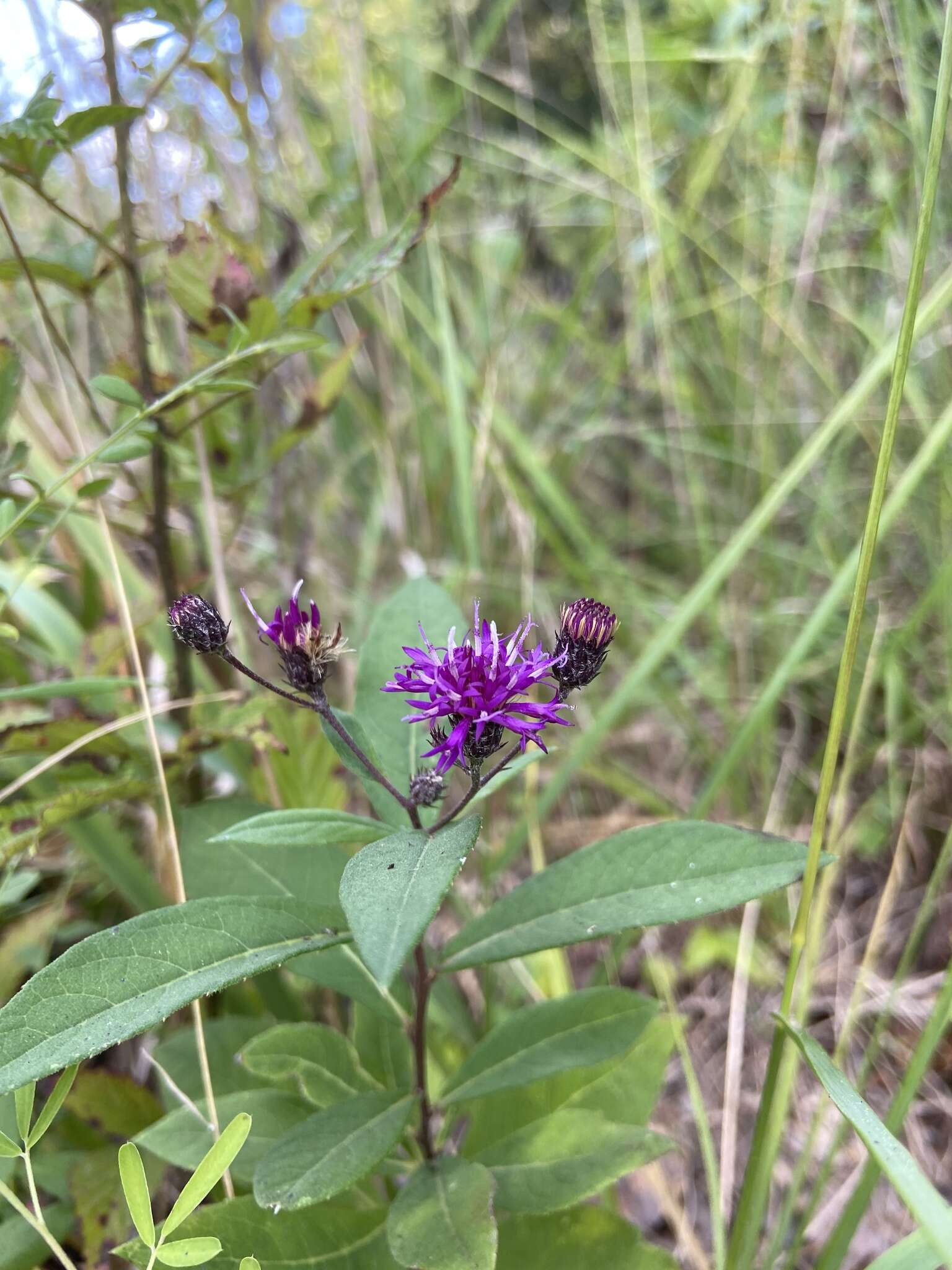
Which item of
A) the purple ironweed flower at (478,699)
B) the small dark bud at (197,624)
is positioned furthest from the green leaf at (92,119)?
the purple ironweed flower at (478,699)

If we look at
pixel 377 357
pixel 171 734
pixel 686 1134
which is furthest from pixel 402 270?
pixel 686 1134

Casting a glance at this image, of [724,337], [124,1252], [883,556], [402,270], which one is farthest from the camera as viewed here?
[402,270]

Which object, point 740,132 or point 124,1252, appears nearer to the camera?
point 124,1252

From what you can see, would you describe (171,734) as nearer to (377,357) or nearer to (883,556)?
(377,357)

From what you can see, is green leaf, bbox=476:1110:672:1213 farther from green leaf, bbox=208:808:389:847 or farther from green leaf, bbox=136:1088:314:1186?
green leaf, bbox=208:808:389:847

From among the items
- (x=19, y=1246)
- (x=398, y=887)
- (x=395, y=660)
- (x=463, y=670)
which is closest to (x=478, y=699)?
(x=463, y=670)

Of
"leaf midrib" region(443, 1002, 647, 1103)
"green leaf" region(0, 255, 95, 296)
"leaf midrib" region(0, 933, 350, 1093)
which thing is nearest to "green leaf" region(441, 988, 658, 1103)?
"leaf midrib" region(443, 1002, 647, 1103)

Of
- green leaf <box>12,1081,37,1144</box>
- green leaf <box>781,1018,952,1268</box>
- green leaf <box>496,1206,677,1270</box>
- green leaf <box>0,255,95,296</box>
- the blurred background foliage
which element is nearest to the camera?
green leaf <box>781,1018,952,1268</box>
